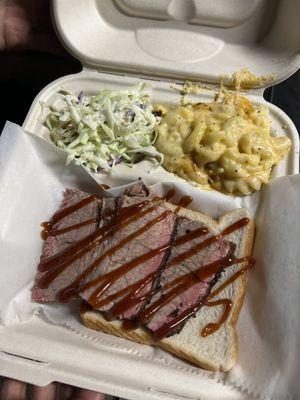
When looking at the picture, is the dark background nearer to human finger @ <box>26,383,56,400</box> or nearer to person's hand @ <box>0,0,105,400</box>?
person's hand @ <box>0,0,105,400</box>

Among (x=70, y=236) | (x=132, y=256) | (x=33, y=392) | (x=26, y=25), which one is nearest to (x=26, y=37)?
(x=26, y=25)

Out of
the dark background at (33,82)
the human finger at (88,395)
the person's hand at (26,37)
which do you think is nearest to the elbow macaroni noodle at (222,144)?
the dark background at (33,82)

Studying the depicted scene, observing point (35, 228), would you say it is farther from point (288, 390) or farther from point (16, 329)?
point (288, 390)

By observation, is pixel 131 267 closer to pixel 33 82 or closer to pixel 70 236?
pixel 70 236

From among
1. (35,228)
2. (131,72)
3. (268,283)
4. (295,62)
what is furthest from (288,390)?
(131,72)

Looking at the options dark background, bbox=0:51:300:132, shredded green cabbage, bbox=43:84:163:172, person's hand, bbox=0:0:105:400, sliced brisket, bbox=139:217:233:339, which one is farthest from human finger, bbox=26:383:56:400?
person's hand, bbox=0:0:105:400

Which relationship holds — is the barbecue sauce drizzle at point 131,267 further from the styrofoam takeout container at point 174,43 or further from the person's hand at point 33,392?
the styrofoam takeout container at point 174,43
